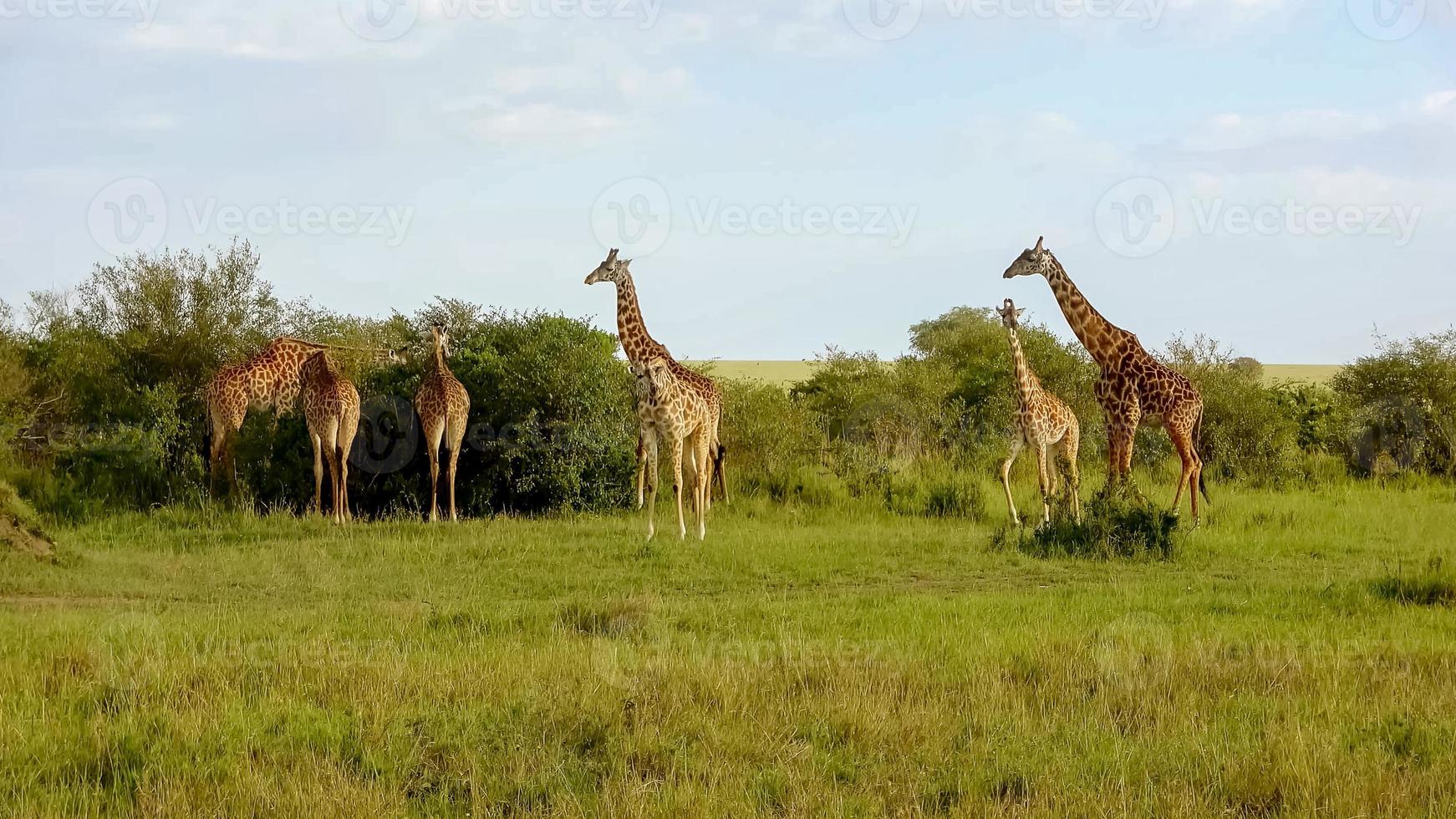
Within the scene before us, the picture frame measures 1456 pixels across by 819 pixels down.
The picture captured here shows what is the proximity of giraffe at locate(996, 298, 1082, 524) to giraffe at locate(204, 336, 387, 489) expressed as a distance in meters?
8.09

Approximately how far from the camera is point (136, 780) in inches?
236

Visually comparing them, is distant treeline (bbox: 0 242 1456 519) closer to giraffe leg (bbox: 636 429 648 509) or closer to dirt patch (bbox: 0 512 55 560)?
giraffe leg (bbox: 636 429 648 509)

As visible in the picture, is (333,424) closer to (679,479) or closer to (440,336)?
(440,336)

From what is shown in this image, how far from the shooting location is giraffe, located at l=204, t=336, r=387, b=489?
15641 mm

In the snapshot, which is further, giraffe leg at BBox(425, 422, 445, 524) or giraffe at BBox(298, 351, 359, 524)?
giraffe at BBox(298, 351, 359, 524)

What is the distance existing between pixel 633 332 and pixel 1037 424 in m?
4.60

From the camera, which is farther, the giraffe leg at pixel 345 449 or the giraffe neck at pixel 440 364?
the giraffe neck at pixel 440 364

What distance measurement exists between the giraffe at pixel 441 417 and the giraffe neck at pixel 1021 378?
20.3 feet

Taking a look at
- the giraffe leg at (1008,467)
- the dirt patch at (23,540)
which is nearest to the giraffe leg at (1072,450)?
the giraffe leg at (1008,467)

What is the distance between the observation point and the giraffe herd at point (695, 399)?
593 inches

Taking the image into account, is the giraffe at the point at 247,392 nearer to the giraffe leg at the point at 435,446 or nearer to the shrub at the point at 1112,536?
the giraffe leg at the point at 435,446

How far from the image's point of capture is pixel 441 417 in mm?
15094

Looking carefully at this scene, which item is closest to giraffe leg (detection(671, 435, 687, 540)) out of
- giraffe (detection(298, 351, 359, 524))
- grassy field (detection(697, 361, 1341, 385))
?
giraffe (detection(298, 351, 359, 524))

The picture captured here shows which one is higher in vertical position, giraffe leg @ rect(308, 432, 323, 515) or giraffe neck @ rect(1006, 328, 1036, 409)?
giraffe neck @ rect(1006, 328, 1036, 409)
